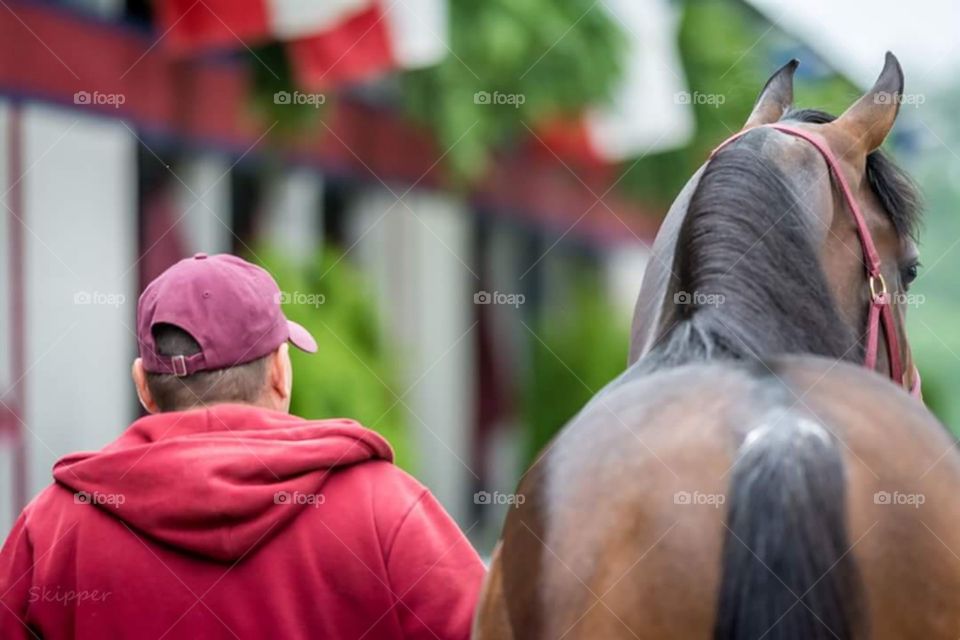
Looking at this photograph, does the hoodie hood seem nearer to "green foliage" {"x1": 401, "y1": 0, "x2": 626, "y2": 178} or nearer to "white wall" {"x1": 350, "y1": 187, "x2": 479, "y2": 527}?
"green foliage" {"x1": 401, "y1": 0, "x2": 626, "y2": 178}

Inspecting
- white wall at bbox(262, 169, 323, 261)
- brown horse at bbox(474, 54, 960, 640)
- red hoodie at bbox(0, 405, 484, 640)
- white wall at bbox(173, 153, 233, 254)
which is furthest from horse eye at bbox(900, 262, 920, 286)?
white wall at bbox(262, 169, 323, 261)

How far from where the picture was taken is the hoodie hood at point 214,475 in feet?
6.32

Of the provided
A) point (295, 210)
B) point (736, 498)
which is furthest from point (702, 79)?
point (736, 498)

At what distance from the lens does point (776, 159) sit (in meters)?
2.17

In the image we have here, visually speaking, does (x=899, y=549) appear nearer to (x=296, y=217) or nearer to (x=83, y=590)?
(x=83, y=590)

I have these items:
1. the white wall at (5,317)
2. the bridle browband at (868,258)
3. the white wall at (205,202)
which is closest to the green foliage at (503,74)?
the white wall at (205,202)

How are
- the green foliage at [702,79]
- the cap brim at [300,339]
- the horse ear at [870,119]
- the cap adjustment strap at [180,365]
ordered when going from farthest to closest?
the green foliage at [702,79] < the horse ear at [870,119] < the cap brim at [300,339] < the cap adjustment strap at [180,365]

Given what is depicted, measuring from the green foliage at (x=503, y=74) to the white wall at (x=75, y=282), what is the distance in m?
2.55

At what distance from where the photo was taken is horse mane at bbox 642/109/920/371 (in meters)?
1.90

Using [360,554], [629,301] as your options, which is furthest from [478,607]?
[629,301]

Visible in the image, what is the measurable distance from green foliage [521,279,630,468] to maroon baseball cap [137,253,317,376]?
806 centimetres

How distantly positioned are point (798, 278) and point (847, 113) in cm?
55

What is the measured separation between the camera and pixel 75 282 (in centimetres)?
721

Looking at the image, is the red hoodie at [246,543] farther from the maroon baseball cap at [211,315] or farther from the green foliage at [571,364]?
the green foliage at [571,364]
